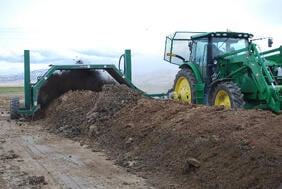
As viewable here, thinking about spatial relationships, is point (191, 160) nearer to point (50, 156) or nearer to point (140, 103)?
→ point (50, 156)

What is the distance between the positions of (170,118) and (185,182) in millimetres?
2720

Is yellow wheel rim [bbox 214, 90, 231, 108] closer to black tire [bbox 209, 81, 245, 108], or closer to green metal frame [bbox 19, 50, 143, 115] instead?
black tire [bbox 209, 81, 245, 108]

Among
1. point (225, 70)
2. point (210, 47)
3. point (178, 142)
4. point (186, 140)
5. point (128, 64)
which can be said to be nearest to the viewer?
point (186, 140)

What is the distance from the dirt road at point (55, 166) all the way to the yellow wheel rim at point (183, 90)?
3.77 m

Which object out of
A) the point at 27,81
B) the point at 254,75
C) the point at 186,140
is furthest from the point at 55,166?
the point at 27,81

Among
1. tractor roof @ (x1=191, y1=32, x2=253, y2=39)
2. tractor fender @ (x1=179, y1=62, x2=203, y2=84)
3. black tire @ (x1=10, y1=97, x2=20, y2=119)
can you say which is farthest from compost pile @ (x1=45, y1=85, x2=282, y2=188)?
black tire @ (x1=10, y1=97, x2=20, y2=119)

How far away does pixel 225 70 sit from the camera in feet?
38.4

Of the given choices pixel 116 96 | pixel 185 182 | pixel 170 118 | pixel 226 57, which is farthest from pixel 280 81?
pixel 185 182

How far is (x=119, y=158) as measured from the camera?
8.37 meters

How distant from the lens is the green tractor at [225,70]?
10.3 metres

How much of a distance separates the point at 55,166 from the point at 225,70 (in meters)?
5.66

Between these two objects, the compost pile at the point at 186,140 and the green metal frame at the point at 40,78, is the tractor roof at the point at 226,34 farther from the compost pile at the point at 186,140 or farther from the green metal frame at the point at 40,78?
the green metal frame at the point at 40,78

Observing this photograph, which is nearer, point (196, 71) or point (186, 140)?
point (186, 140)

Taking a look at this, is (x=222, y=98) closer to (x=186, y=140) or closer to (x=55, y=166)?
Answer: (x=186, y=140)
